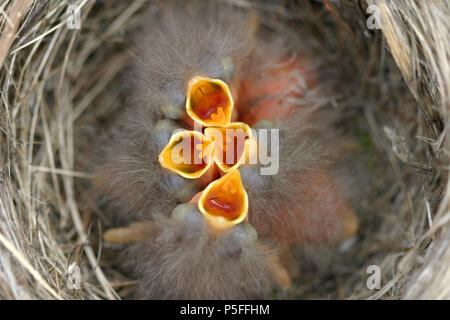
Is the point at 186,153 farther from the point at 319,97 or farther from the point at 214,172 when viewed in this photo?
the point at 319,97

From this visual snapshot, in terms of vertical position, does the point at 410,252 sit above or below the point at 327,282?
above

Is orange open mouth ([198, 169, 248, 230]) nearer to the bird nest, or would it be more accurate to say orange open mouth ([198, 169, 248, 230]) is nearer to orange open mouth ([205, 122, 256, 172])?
orange open mouth ([205, 122, 256, 172])

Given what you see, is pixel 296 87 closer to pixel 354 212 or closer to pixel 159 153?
pixel 354 212

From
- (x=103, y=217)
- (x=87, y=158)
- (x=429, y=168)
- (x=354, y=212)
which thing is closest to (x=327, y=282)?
(x=354, y=212)

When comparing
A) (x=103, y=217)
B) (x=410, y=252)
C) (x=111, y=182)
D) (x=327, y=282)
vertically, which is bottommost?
(x=327, y=282)

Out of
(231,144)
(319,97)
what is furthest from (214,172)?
(319,97)
